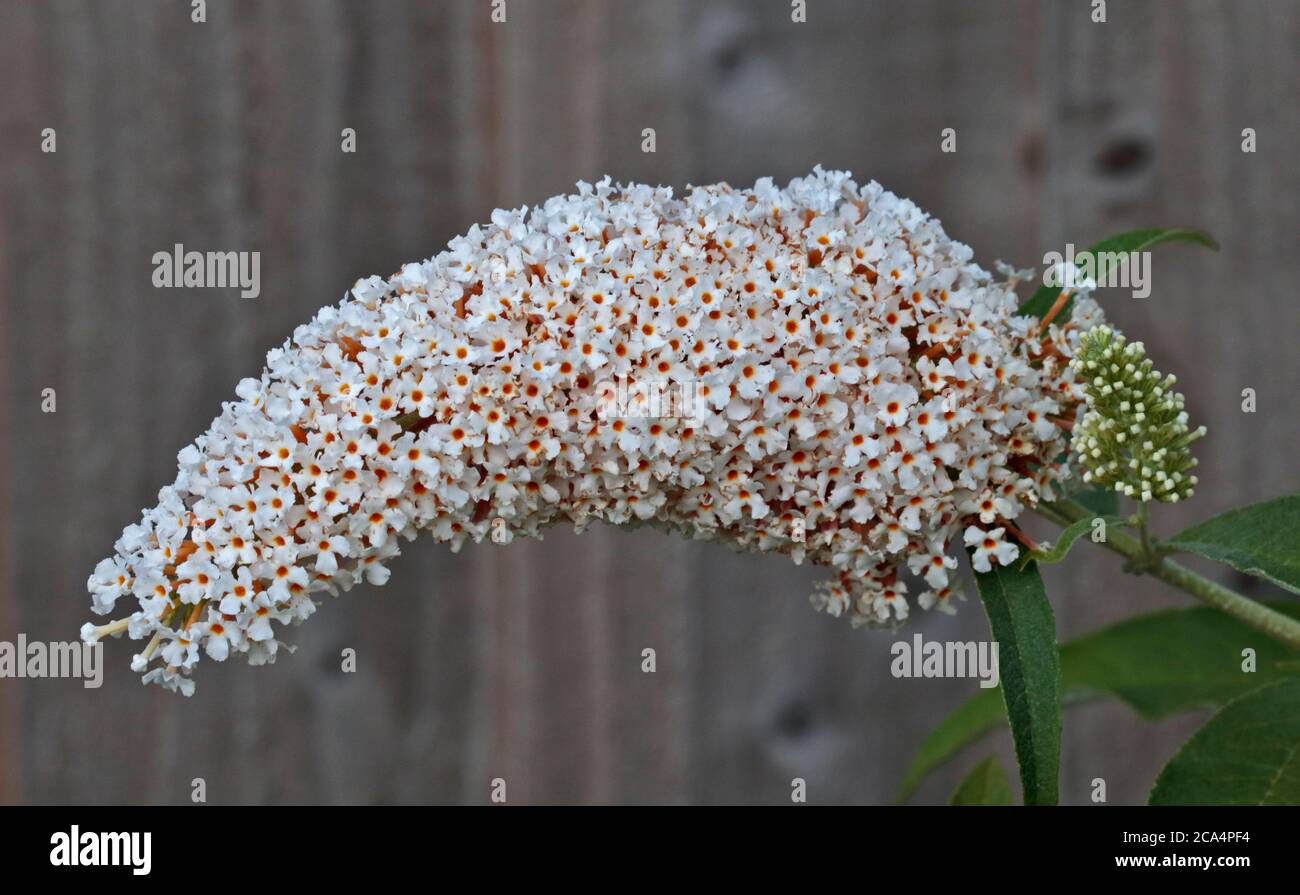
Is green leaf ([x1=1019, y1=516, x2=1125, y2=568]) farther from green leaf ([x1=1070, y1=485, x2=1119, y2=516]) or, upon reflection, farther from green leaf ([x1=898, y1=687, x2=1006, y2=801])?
green leaf ([x1=898, y1=687, x2=1006, y2=801])

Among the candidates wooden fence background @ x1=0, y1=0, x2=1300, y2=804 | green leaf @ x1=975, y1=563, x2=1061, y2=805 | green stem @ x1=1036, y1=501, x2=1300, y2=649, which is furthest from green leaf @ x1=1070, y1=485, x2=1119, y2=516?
wooden fence background @ x1=0, y1=0, x2=1300, y2=804

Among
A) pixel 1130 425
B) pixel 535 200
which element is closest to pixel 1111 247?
pixel 1130 425

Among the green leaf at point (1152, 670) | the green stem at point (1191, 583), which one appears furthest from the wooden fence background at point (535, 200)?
the green stem at point (1191, 583)

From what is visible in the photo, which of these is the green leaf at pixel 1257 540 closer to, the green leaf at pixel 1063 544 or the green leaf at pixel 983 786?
the green leaf at pixel 1063 544

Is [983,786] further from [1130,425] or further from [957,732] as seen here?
[1130,425]

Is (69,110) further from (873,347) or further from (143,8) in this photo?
(873,347)
